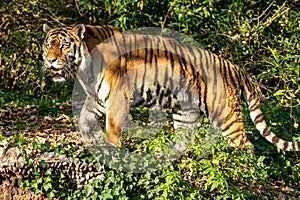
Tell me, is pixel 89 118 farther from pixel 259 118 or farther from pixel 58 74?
pixel 259 118

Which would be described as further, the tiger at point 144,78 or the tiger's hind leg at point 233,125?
the tiger's hind leg at point 233,125

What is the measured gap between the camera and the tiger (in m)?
5.27

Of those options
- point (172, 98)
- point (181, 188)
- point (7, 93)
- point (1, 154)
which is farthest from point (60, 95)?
point (181, 188)

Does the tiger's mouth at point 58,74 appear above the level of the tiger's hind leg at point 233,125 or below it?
above

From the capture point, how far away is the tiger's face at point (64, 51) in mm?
5238

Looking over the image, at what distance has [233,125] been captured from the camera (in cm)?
566

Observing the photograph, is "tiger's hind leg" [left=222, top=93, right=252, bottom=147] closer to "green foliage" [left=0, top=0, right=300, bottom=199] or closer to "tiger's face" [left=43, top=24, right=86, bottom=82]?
"green foliage" [left=0, top=0, right=300, bottom=199]

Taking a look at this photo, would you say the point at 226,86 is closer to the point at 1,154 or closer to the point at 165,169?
the point at 165,169

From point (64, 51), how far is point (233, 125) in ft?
5.91

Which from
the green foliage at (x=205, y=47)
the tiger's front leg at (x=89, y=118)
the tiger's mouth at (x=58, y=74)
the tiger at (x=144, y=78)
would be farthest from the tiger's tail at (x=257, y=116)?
the tiger's mouth at (x=58, y=74)

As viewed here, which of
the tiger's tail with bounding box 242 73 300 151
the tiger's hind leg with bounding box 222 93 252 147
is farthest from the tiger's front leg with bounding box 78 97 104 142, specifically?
the tiger's tail with bounding box 242 73 300 151

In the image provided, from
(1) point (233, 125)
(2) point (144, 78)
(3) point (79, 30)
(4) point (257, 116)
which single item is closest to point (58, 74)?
(3) point (79, 30)

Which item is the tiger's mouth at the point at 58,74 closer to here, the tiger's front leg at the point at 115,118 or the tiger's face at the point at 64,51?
the tiger's face at the point at 64,51

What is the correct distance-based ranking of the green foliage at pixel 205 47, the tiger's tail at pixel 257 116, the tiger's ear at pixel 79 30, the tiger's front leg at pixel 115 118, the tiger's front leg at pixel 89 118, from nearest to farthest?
the green foliage at pixel 205 47 < the tiger's front leg at pixel 115 118 < the tiger's ear at pixel 79 30 < the tiger's front leg at pixel 89 118 < the tiger's tail at pixel 257 116
